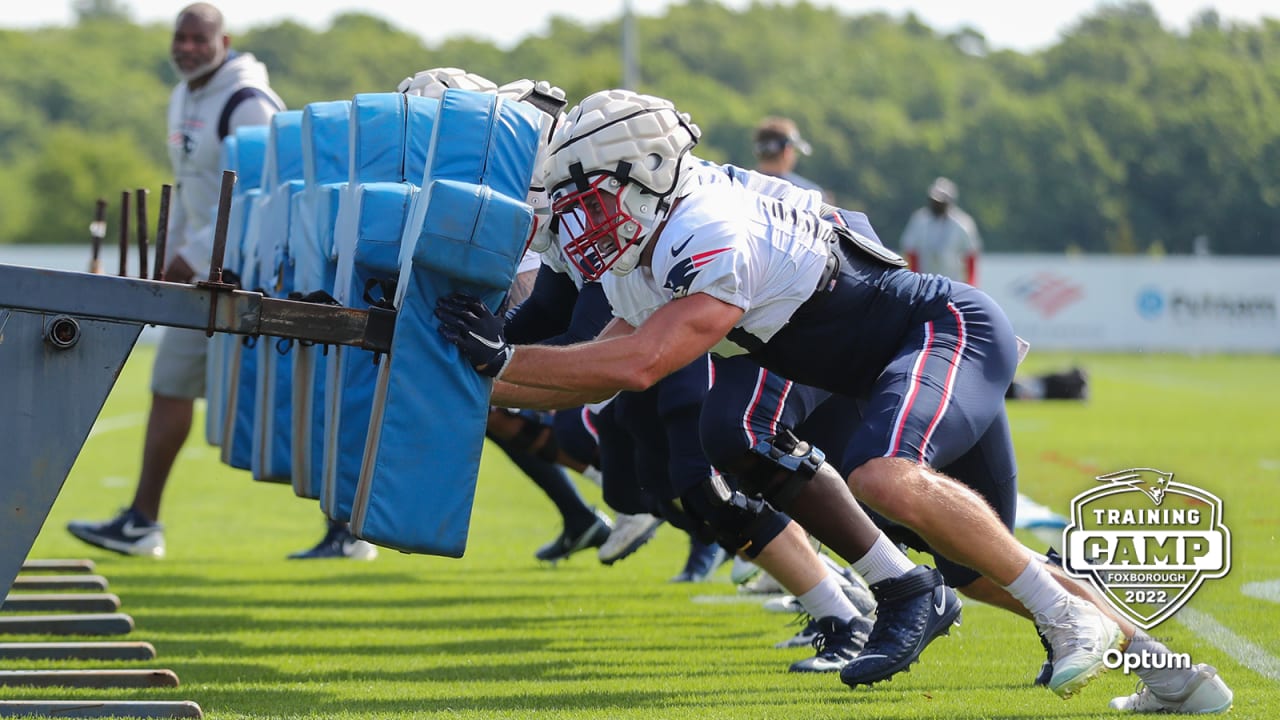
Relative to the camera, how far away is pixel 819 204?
4.20m

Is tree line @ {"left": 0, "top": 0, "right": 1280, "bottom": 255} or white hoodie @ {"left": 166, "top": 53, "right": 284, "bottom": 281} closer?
white hoodie @ {"left": 166, "top": 53, "right": 284, "bottom": 281}

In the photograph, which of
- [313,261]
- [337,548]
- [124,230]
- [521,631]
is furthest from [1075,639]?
[337,548]

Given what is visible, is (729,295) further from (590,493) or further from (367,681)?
(590,493)

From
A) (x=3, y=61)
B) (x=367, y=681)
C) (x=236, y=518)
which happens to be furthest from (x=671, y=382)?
(x=3, y=61)

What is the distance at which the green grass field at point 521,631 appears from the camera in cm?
411

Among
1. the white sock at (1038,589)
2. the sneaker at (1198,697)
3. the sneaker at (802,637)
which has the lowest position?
the sneaker at (802,637)

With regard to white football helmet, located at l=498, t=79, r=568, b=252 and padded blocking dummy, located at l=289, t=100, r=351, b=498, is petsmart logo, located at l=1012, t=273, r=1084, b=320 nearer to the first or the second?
white football helmet, located at l=498, t=79, r=568, b=252

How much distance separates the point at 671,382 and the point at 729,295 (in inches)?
45.5

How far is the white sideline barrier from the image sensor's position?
2817 cm

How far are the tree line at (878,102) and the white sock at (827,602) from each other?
20.8 metres

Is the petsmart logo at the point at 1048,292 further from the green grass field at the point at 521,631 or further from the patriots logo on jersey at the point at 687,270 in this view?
the patriots logo on jersey at the point at 687,270

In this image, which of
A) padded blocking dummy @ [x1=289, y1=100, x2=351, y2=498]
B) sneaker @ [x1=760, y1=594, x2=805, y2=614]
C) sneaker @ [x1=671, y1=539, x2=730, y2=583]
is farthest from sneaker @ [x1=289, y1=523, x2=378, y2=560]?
padded blocking dummy @ [x1=289, y1=100, x2=351, y2=498]

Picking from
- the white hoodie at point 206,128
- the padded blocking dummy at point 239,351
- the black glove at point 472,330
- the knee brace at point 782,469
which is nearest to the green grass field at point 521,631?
the knee brace at point 782,469

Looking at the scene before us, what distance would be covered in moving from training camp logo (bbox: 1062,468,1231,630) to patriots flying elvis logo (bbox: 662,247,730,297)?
1.19 meters
